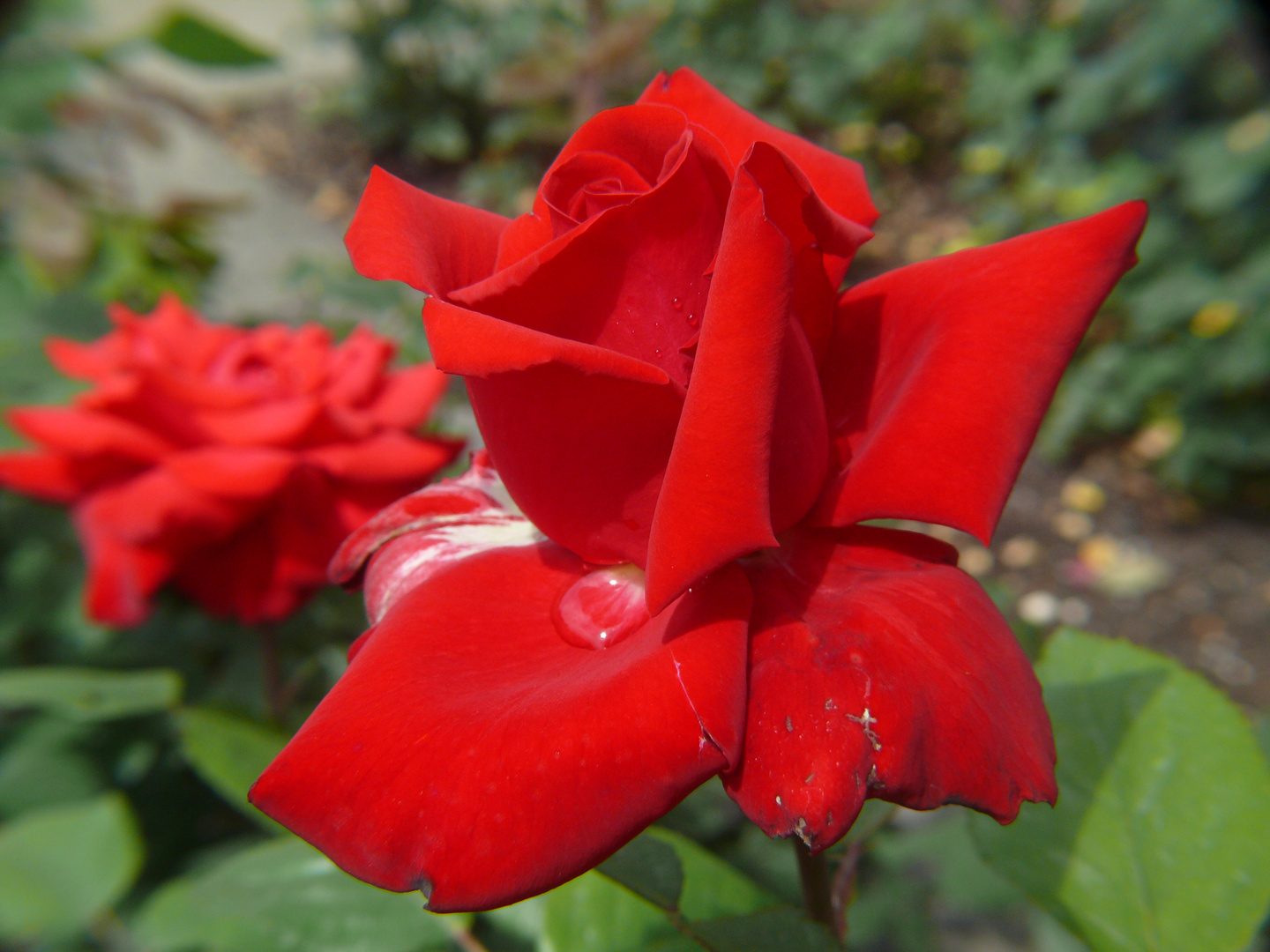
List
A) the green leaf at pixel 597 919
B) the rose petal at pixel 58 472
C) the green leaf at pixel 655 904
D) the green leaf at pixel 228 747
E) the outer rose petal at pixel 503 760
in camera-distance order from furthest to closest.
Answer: the rose petal at pixel 58 472 → the green leaf at pixel 228 747 → the green leaf at pixel 597 919 → the green leaf at pixel 655 904 → the outer rose petal at pixel 503 760

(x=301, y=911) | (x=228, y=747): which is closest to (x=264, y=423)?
(x=228, y=747)

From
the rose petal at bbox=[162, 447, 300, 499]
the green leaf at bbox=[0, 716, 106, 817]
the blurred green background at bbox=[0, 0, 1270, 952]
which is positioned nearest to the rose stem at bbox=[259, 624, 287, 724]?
the blurred green background at bbox=[0, 0, 1270, 952]

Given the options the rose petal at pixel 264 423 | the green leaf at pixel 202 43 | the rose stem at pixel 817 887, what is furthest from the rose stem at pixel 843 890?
the green leaf at pixel 202 43

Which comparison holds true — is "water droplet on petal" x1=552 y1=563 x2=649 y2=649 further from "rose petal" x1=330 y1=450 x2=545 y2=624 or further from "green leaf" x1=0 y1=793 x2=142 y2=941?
"green leaf" x1=0 y1=793 x2=142 y2=941

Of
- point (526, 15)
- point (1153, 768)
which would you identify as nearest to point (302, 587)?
point (1153, 768)

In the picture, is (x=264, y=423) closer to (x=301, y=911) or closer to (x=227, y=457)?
(x=227, y=457)

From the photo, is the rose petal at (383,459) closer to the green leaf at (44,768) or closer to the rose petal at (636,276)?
the rose petal at (636,276)

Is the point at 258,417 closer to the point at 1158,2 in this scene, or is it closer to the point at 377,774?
the point at 377,774
